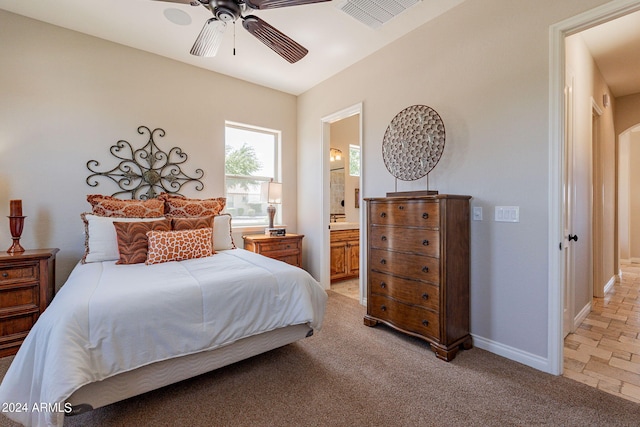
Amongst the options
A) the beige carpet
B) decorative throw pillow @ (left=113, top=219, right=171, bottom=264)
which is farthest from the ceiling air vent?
the beige carpet

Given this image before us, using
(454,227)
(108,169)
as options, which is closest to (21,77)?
(108,169)

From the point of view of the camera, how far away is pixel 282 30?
9.23 feet

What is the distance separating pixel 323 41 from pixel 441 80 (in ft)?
4.29

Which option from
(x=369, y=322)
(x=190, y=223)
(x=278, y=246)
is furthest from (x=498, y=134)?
(x=190, y=223)

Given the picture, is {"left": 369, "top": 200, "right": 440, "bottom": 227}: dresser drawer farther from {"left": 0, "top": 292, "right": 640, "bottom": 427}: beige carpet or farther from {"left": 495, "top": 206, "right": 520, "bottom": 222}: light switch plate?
{"left": 0, "top": 292, "right": 640, "bottom": 427}: beige carpet

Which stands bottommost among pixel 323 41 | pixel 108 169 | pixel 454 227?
pixel 454 227

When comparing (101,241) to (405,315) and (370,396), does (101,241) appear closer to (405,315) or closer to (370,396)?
(370,396)

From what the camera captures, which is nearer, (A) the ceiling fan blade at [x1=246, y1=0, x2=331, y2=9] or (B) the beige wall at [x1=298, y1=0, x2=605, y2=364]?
(A) the ceiling fan blade at [x1=246, y1=0, x2=331, y2=9]

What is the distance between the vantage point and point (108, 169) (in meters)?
3.07

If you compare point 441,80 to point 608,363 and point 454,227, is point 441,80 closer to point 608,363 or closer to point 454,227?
point 454,227

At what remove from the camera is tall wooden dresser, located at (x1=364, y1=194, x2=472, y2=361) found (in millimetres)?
2172

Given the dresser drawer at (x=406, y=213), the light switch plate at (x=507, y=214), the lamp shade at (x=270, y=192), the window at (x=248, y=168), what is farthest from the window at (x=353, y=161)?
the light switch plate at (x=507, y=214)

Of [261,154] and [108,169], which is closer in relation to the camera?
[108,169]

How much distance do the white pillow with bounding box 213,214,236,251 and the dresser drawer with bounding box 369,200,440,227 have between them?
1.55 m
